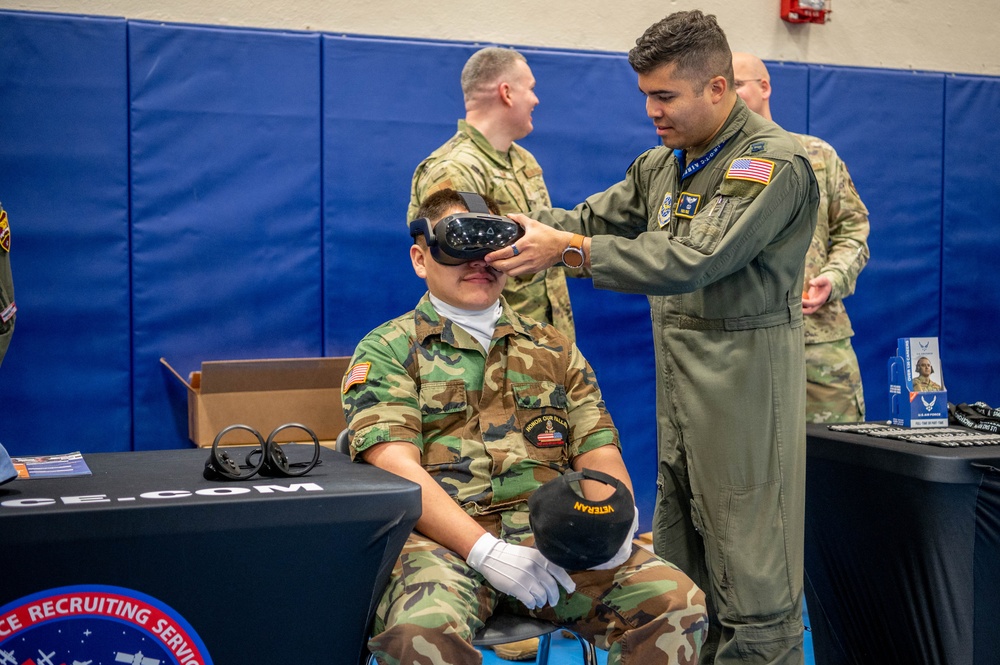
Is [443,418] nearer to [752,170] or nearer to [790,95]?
[752,170]

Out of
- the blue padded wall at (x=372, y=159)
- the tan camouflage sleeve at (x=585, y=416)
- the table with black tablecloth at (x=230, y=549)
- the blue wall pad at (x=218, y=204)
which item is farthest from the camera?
the blue padded wall at (x=372, y=159)

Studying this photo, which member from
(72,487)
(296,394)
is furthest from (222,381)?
(72,487)

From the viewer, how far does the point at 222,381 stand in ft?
11.0

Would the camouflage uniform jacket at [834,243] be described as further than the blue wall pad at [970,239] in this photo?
No

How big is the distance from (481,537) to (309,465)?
1.13 feet

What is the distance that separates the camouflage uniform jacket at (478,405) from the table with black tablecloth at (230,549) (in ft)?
1.14

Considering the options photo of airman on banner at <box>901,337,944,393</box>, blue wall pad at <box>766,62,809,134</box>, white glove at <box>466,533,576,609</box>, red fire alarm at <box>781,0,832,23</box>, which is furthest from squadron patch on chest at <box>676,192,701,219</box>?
red fire alarm at <box>781,0,832,23</box>

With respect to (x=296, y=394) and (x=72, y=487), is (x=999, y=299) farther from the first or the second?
(x=72, y=487)

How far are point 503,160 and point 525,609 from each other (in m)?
1.93

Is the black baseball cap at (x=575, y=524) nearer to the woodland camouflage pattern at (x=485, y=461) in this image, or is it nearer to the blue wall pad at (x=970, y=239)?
the woodland camouflage pattern at (x=485, y=461)

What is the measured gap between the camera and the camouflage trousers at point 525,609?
1619 millimetres

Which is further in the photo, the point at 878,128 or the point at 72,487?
the point at 878,128

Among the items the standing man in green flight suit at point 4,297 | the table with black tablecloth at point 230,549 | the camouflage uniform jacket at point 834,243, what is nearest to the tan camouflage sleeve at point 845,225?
the camouflage uniform jacket at point 834,243

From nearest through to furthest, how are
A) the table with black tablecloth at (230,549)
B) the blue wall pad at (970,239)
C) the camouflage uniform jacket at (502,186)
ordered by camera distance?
the table with black tablecloth at (230,549) < the camouflage uniform jacket at (502,186) < the blue wall pad at (970,239)
